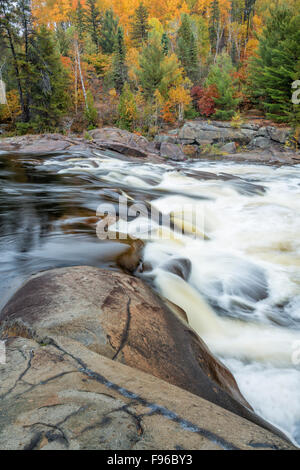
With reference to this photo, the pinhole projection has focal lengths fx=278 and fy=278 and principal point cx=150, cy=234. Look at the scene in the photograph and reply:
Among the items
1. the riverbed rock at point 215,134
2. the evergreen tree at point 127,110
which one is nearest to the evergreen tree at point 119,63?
the evergreen tree at point 127,110

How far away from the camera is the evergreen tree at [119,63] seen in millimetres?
30875

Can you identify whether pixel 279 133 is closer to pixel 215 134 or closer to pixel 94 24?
pixel 215 134

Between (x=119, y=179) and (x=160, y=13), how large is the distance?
56.6 m

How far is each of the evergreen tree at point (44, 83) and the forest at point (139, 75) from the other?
0.25 ft

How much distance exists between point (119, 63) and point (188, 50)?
26.3 ft

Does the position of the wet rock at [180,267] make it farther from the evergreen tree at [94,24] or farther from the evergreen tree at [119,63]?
the evergreen tree at [94,24]

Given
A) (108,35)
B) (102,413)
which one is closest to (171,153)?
(102,413)

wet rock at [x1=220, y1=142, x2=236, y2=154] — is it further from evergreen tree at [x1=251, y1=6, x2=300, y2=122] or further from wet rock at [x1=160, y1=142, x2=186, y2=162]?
wet rock at [x1=160, y1=142, x2=186, y2=162]

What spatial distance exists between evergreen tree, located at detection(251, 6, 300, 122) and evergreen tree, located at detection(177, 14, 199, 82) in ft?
31.6

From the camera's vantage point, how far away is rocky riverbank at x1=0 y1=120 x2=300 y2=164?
47.6 feet

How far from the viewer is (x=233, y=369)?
7.72ft
